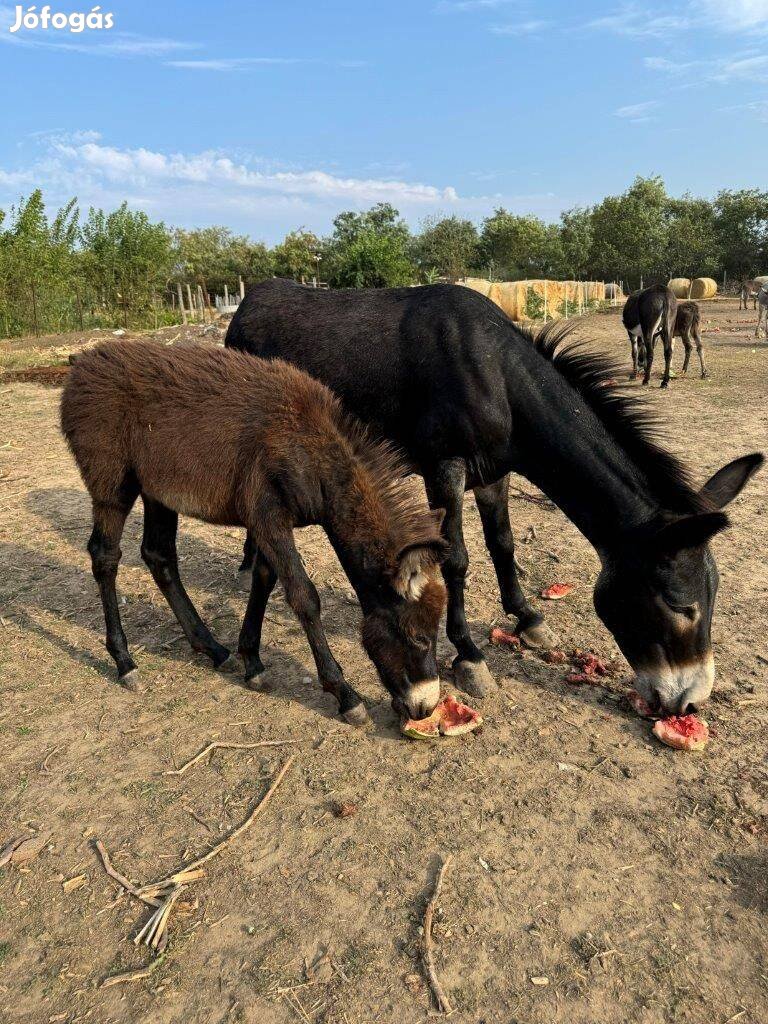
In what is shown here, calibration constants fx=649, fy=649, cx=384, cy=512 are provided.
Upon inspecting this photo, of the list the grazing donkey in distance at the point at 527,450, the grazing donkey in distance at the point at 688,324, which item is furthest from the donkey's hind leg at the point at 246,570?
the grazing donkey in distance at the point at 688,324

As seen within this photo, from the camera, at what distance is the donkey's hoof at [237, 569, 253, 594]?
20.0ft

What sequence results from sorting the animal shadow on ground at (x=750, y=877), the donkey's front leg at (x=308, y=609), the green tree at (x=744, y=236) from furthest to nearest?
the green tree at (x=744, y=236)
the donkey's front leg at (x=308, y=609)
the animal shadow on ground at (x=750, y=877)

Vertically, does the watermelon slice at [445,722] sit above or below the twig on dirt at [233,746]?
above

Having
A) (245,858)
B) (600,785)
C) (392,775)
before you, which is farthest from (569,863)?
(245,858)

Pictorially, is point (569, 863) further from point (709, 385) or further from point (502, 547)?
point (709, 385)

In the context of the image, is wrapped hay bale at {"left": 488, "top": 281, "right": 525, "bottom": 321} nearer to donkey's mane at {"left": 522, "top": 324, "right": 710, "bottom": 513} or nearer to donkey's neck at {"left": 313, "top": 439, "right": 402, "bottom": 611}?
donkey's mane at {"left": 522, "top": 324, "right": 710, "bottom": 513}

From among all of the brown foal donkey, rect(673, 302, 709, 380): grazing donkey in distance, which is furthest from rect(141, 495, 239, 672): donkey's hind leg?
rect(673, 302, 709, 380): grazing donkey in distance

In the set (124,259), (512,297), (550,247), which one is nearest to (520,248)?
(550,247)

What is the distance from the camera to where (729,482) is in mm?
3668

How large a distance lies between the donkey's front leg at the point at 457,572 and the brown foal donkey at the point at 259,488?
38 cm

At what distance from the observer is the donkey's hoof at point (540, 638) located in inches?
190

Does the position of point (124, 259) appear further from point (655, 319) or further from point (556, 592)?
point (556, 592)

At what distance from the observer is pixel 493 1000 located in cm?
236

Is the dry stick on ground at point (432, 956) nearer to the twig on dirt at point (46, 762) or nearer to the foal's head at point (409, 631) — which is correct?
the foal's head at point (409, 631)
